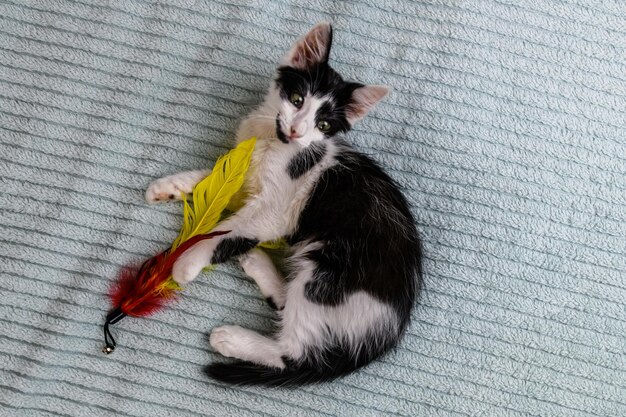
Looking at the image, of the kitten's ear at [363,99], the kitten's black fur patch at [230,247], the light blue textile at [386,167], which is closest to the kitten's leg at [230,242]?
the kitten's black fur patch at [230,247]

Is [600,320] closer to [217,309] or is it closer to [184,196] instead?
[217,309]

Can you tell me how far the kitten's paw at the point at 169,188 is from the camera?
150cm

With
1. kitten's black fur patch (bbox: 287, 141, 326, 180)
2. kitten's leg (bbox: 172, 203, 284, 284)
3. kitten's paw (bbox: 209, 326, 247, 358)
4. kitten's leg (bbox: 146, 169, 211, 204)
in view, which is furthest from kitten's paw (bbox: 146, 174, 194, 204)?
kitten's paw (bbox: 209, 326, 247, 358)

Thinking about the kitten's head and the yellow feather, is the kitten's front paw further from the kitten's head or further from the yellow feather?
the kitten's head

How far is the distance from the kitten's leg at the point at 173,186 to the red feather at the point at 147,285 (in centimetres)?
14

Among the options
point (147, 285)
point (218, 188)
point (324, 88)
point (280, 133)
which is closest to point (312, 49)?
point (324, 88)

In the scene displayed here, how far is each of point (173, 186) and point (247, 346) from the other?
46cm

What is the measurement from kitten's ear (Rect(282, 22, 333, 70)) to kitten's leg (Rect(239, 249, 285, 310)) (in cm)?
50

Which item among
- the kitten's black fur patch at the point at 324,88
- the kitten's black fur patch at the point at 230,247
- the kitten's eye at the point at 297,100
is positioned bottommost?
the kitten's black fur patch at the point at 230,247

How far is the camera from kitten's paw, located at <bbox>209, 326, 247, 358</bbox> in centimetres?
147

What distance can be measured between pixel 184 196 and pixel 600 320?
1214 mm

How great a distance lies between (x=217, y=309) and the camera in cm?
153

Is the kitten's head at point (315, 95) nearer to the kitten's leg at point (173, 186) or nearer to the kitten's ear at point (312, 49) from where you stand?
the kitten's ear at point (312, 49)

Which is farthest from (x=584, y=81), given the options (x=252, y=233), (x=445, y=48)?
(x=252, y=233)
